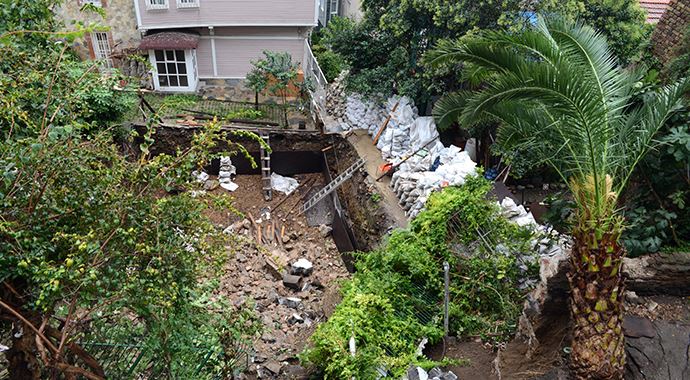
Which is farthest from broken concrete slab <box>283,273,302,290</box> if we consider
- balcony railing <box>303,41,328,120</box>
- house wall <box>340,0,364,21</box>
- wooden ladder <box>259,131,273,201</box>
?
house wall <box>340,0,364,21</box>

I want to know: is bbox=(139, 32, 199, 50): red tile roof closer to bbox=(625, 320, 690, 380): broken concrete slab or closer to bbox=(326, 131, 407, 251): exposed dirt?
bbox=(326, 131, 407, 251): exposed dirt

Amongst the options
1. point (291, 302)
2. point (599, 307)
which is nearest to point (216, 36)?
point (291, 302)

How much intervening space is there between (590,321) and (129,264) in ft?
16.8

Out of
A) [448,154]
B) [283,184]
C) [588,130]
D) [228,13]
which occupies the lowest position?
[283,184]

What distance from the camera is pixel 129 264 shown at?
4422 millimetres

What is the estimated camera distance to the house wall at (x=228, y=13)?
16047mm

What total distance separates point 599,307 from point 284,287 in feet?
24.6

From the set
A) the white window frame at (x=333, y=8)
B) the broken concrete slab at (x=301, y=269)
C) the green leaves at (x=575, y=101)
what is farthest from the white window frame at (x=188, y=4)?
the green leaves at (x=575, y=101)

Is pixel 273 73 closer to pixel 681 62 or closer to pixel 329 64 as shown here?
pixel 329 64

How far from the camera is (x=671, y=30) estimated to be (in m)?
10.0

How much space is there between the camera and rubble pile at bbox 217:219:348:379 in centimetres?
941

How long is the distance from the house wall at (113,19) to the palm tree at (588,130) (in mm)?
13742

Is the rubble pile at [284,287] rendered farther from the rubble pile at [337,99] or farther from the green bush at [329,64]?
the green bush at [329,64]

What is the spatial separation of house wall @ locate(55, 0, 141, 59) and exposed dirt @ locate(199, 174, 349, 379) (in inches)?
254
